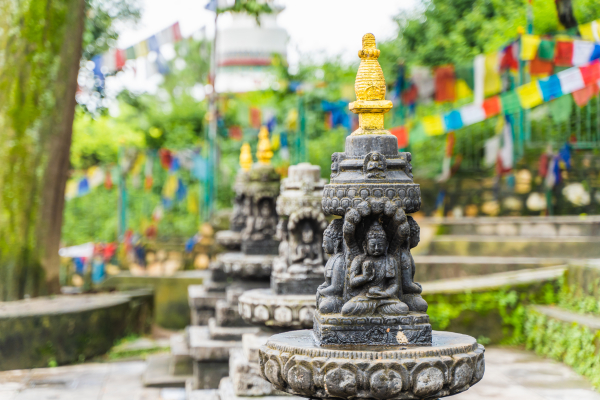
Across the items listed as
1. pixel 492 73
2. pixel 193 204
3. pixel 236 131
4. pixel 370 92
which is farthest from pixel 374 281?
pixel 236 131

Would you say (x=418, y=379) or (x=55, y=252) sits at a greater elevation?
(x=55, y=252)

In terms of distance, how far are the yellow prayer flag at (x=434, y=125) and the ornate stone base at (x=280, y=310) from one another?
5.81m

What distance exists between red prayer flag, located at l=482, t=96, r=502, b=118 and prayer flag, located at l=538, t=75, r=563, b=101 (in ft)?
3.05

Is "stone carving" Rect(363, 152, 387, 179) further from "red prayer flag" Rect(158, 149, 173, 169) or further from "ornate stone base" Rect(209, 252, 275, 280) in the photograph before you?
"red prayer flag" Rect(158, 149, 173, 169)

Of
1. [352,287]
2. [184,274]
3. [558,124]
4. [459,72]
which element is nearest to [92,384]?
[184,274]

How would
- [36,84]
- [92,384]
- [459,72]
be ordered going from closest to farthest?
[92,384] → [36,84] → [459,72]

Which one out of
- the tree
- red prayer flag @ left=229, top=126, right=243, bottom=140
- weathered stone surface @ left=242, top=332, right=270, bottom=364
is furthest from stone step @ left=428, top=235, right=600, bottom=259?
red prayer flag @ left=229, top=126, right=243, bottom=140

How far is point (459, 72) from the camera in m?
11.8

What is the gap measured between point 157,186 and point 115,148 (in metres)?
3.95

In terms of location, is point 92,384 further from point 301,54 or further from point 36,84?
point 301,54

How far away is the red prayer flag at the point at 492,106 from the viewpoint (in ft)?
31.8

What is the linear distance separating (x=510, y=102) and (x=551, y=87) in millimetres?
837

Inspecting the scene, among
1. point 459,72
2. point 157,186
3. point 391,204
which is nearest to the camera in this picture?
point 391,204

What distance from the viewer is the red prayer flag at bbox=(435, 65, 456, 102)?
11977mm
